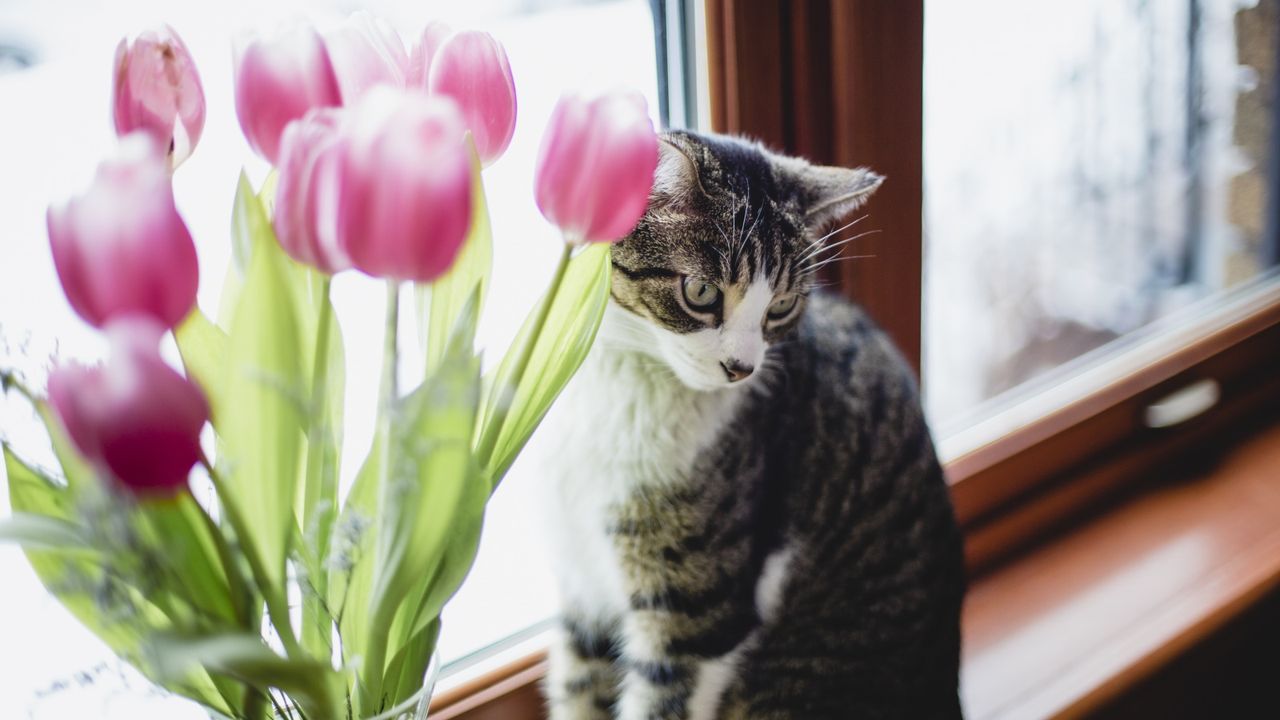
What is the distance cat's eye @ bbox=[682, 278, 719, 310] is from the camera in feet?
2.40

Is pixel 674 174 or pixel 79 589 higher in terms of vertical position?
pixel 674 174

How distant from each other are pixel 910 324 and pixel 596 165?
0.69 metres

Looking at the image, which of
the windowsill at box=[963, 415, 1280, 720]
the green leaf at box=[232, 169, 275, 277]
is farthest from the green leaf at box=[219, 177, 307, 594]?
the windowsill at box=[963, 415, 1280, 720]

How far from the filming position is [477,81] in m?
0.45

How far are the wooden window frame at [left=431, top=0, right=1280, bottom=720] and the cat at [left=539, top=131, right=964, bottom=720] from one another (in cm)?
8

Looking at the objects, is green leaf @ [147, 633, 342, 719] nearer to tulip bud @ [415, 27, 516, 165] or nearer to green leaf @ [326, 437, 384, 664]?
green leaf @ [326, 437, 384, 664]

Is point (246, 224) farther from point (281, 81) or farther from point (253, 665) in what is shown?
point (253, 665)

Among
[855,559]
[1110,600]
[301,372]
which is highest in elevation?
[301,372]

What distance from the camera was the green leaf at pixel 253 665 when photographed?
341 millimetres

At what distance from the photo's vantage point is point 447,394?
370mm

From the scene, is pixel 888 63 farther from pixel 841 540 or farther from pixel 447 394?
pixel 447 394

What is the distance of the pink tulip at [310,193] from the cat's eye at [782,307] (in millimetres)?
464

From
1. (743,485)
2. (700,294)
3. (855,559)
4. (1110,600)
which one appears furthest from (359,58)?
(1110,600)

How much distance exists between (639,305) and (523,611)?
35 centimetres
